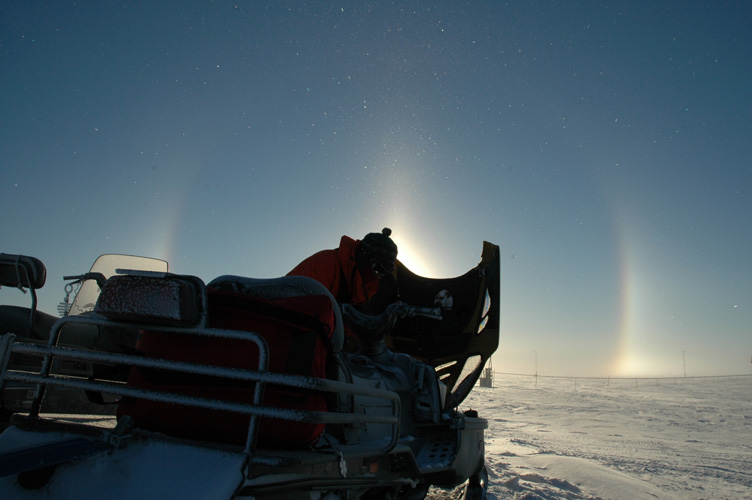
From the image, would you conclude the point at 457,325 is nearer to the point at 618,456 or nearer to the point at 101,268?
the point at 101,268

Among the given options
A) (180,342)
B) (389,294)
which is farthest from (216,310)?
(389,294)

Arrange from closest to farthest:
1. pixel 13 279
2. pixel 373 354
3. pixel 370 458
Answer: pixel 370 458
pixel 13 279
pixel 373 354

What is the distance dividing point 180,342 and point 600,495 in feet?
16.3

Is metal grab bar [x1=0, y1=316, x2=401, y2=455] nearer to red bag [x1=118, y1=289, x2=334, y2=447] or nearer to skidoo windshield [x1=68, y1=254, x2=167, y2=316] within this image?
red bag [x1=118, y1=289, x2=334, y2=447]

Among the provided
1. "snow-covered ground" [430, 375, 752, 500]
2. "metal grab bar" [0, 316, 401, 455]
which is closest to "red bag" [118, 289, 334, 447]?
"metal grab bar" [0, 316, 401, 455]

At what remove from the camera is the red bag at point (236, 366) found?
1.52 metres

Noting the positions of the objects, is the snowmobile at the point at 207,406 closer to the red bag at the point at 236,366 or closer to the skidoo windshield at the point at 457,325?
the red bag at the point at 236,366

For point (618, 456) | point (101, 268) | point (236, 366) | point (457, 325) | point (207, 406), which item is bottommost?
point (618, 456)

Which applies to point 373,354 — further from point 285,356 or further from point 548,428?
point 548,428

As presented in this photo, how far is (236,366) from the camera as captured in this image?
59.8 inches

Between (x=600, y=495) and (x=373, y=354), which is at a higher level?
(x=373, y=354)

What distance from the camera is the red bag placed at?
4.99ft

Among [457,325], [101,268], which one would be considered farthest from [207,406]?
[457,325]

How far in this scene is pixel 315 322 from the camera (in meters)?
1.60
